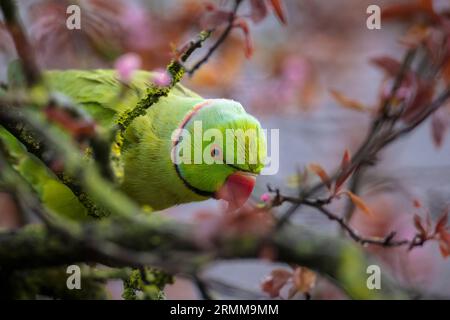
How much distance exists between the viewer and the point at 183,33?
288 cm

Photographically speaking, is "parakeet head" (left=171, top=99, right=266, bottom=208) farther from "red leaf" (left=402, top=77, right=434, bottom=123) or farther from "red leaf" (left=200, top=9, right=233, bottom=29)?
"red leaf" (left=402, top=77, right=434, bottom=123)

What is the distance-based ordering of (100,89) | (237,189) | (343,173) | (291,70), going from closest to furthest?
(343,173) → (237,189) → (100,89) → (291,70)

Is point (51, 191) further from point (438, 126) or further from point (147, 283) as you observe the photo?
point (438, 126)

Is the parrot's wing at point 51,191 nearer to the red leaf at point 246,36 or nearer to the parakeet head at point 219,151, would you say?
the parakeet head at point 219,151

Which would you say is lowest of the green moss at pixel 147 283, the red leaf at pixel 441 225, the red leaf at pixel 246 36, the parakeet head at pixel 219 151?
the green moss at pixel 147 283

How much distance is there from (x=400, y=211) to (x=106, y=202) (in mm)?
2586

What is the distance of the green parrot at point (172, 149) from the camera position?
5.96 feet

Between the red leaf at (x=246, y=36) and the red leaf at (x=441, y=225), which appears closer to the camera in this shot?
the red leaf at (x=441, y=225)

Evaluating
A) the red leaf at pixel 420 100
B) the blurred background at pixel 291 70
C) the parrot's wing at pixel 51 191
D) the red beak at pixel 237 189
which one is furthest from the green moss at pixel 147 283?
the red leaf at pixel 420 100

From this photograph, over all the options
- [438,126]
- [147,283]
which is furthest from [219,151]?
[438,126]

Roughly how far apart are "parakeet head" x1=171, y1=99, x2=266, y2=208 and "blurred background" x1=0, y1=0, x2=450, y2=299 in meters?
0.26

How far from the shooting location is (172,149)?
198 cm

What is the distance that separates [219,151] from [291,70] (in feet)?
5.22

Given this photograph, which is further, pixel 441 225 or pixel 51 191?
pixel 51 191
